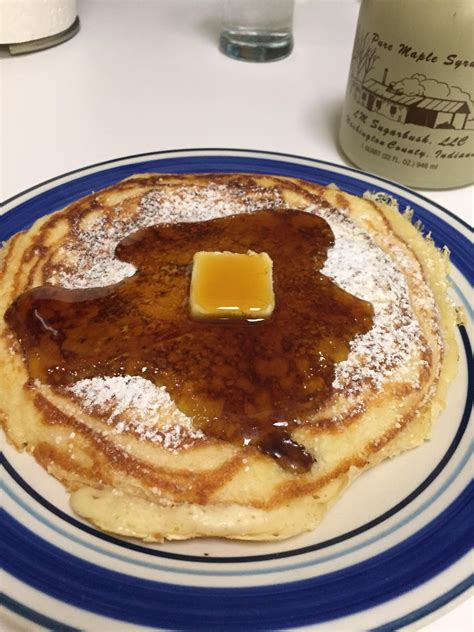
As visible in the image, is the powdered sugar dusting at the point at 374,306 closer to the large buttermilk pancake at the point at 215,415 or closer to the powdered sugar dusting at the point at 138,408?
the large buttermilk pancake at the point at 215,415

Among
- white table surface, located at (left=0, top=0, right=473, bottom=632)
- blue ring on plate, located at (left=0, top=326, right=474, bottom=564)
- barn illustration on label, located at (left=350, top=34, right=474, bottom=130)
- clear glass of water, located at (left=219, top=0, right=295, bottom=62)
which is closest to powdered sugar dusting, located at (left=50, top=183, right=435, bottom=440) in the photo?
blue ring on plate, located at (left=0, top=326, right=474, bottom=564)

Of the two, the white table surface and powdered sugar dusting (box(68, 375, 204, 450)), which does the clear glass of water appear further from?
powdered sugar dusting (box(68, 375, 204, 450))

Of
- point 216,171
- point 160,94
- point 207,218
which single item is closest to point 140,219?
point 207,218

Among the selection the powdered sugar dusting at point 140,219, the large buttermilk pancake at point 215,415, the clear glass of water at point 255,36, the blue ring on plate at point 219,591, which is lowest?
the blue ring on plate at point 219,591

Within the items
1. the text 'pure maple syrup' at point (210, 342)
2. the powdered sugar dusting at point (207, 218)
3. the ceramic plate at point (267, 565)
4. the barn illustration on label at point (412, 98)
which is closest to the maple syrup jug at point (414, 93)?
the barn illustration on label at point (412, 98)

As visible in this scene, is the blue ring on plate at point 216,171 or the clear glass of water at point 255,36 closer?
the blue ring on plate at point 216,171
